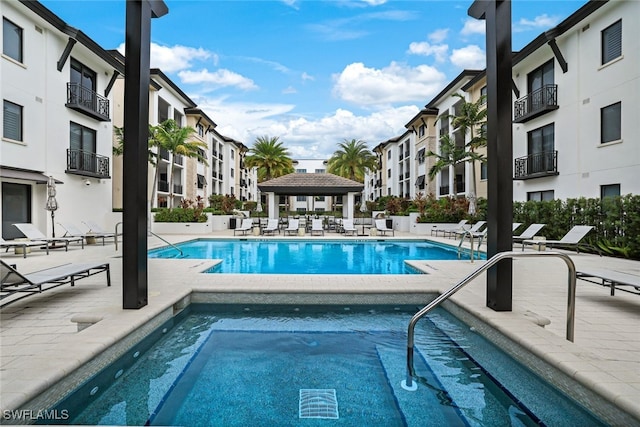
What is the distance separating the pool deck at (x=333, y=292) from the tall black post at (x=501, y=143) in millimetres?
862

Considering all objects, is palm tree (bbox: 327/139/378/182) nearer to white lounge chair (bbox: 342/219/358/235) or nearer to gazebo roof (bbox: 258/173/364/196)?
gazebo roof (bbox: 258/173/364/196)

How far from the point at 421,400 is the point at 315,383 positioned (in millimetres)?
1039

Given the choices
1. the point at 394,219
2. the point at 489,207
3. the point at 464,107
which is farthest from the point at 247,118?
the point at 489,207

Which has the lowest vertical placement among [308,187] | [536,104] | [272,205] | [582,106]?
[272,205]

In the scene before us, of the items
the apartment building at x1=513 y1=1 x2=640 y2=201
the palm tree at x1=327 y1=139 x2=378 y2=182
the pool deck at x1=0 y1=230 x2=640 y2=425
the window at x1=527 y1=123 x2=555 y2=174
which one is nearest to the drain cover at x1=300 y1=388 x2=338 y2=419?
the pool deck at x1=0 y1=230 x2=640 y2=425

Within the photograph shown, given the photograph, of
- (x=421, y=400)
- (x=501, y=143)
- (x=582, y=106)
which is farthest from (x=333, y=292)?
(x=582, y=106)

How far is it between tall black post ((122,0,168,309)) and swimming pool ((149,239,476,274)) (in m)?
4.36

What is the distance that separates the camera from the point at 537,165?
17719mm

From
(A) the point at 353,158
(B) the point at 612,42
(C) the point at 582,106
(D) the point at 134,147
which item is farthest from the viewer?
(A) the point at 353,158

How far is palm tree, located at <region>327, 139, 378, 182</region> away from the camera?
4159 centimetres

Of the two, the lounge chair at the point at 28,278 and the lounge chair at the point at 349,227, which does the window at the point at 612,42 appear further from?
the lounge chair at the point at 28,278

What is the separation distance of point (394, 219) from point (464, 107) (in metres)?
8.49

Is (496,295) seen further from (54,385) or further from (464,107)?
(464,107)

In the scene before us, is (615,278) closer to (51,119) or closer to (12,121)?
(12,121)
